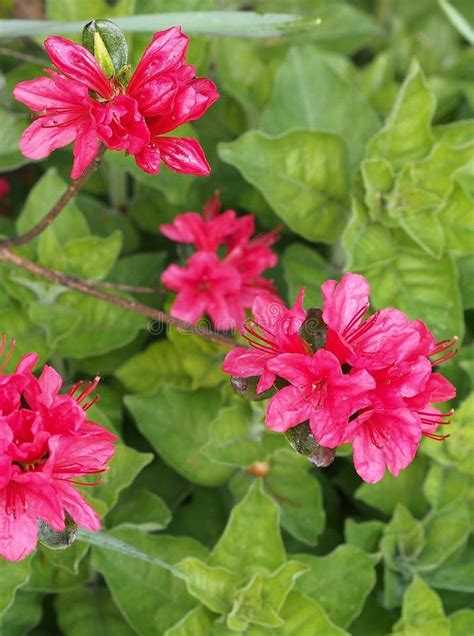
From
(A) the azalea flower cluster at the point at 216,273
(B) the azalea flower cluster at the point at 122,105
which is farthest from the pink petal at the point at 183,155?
(A) the azalea flower cluster at the point at 216,273

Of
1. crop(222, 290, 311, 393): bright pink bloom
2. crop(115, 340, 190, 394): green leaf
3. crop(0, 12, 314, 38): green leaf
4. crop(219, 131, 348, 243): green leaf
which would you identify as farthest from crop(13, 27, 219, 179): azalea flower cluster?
crop(115, 340, 190, 394): green leaf

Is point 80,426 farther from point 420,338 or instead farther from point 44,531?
point 420,338

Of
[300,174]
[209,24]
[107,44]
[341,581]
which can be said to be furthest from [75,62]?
[341,581]

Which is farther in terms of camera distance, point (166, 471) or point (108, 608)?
point (166, 471)

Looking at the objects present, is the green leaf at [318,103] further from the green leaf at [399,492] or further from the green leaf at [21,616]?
the green leaf at [21,616]

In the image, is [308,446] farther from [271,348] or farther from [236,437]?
[236,437]

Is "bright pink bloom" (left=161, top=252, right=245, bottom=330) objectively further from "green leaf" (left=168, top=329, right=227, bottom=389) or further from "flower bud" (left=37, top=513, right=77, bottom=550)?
"flower bud" (left=37, top=513, right=77, bottom=550)

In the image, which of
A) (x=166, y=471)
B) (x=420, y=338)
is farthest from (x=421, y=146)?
(x=166, y=471)
